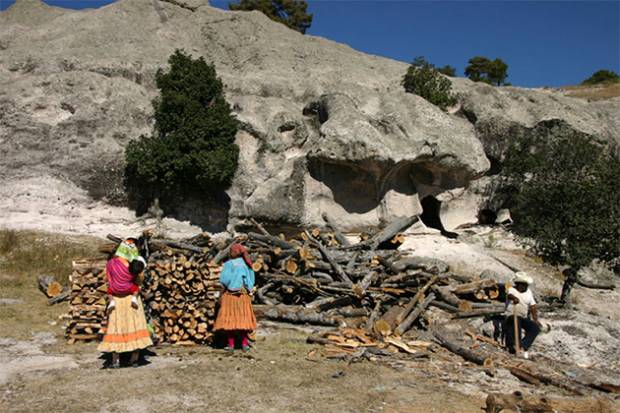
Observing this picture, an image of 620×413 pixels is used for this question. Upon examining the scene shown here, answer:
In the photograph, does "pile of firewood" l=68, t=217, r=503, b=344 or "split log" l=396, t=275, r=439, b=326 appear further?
"split log" l=396, t=275, r=439, b=326

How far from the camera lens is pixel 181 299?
10461 mm

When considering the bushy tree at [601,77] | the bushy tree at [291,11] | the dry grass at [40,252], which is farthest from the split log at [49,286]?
the bushy tree at [601,77]

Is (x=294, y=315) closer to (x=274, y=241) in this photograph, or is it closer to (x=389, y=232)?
(x=274, y=241)

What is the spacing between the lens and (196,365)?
860cm

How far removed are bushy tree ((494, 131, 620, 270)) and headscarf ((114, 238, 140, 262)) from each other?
11.5m

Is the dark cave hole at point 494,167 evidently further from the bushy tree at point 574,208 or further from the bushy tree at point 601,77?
the bushy tree at point 601,77

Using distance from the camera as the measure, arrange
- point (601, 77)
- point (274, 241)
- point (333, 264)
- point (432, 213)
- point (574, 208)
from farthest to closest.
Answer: point (601, 77)
point (432, 213)
point (574, 208)
point (274, 241)
point (333, 264)

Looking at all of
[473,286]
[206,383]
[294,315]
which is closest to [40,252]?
[294,315]

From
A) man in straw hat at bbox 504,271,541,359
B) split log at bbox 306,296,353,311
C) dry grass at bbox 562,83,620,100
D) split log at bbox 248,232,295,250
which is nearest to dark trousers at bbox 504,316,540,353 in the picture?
man in straw hat at bbox 504,271,541,359

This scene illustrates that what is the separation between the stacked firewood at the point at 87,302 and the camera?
10.1 metres

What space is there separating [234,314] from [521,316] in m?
5.51

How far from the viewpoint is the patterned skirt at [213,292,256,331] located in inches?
373

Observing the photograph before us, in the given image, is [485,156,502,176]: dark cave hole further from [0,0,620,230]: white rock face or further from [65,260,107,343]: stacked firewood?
[65,260,107,343]: stacked firewood

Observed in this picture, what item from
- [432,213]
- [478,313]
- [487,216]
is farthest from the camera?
[487,216]
